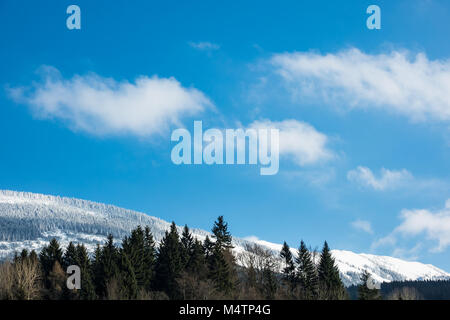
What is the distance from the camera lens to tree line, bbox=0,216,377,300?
72250 mm

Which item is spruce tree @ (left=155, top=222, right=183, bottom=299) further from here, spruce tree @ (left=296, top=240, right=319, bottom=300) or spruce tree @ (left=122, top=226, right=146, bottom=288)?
spruce tree @ (left=296, top=240, right=319, bottom=300)

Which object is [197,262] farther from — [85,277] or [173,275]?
[85,277]

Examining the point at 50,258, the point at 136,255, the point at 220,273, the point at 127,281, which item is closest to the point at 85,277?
the point at 127,281

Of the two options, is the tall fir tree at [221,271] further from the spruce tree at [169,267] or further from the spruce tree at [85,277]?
the spruce tree at [85,277]

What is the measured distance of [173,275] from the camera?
80062 mm

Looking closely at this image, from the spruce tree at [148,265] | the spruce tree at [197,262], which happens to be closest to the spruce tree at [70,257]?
the spruce tree at [148,265]

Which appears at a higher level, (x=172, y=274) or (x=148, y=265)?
(x=148, y=265)

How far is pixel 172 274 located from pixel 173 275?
0.35 metres

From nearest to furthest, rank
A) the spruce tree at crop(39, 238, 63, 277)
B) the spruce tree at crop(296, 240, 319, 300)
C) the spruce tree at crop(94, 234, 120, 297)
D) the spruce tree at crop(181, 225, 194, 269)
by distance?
the spruce tree at crop(94, 234, 120, 297) → the spruce tree at crop(181, 225, 194, 269) → the spruce tree at crop(296, 240, 319, 300) → the spruce tree at crop(39, 238, 63, 277)

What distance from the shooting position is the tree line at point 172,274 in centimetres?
7225

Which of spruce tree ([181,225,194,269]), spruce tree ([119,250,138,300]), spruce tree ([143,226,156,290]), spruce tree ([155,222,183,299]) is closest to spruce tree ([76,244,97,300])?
spruce tree ([119,250,138,300])

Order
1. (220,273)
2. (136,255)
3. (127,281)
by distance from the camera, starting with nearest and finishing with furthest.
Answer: (127,281)
(220,273)
(136,255)

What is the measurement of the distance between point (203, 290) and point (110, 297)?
14.4 meters
